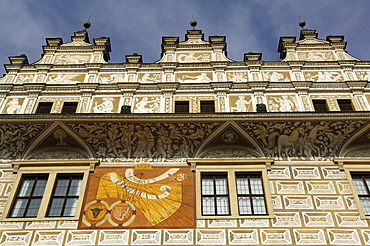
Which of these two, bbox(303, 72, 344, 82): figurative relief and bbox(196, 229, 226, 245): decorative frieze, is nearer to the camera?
bbox(196, 229, 226, 245): decorative frieze

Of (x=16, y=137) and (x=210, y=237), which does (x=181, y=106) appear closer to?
(x=210, y=237)

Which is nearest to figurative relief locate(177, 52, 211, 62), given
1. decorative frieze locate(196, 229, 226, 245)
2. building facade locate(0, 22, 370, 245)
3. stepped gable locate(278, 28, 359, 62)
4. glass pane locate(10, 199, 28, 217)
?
building facade locate(0, 22, 370, 245)

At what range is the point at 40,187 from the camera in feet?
26.6

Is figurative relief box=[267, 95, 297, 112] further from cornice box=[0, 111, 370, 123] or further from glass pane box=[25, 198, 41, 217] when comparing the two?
glass pane box=[25, 198, 41, 217]

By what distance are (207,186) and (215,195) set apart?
286 mm

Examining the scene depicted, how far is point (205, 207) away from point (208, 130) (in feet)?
5.58

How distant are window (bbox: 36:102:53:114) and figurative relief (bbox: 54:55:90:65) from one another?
5.61 feet

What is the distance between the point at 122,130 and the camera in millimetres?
8727

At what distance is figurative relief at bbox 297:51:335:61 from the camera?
11.0 meters

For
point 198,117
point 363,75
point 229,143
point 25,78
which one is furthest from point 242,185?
point 25,78

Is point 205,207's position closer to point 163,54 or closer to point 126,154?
point 126,154

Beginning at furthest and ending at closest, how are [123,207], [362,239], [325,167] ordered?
[325,167] < [123,207] < [362,239]

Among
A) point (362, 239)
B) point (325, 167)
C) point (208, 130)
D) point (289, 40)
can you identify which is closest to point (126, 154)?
point (208, 130)

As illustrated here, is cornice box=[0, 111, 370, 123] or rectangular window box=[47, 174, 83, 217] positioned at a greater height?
cornice box=[0, 111, 370, 123]
